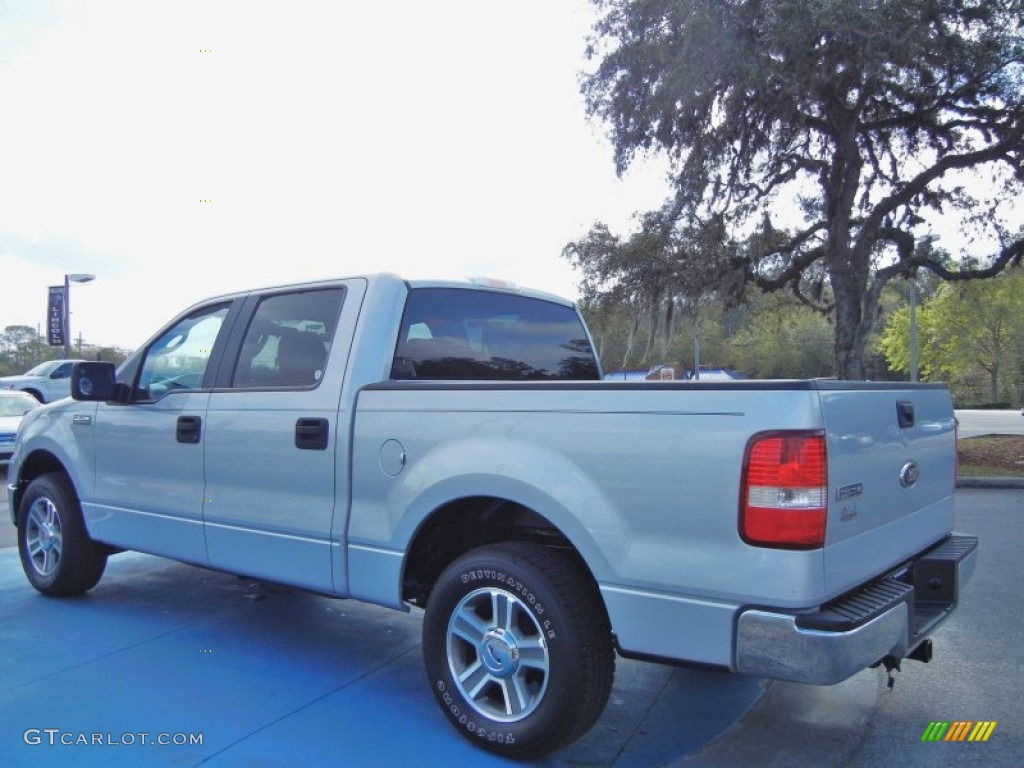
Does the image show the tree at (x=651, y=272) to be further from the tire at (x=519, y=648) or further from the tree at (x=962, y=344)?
the tree at (x=962, y=344)

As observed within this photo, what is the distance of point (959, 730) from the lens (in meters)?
3.50

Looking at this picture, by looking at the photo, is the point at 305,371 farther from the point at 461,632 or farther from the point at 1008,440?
the point at 1008,440

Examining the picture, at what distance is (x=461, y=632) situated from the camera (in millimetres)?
3316

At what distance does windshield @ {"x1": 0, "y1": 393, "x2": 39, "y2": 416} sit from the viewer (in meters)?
15.1

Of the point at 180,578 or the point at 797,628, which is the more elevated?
the point at 797,628

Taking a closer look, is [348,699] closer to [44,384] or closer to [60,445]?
[60,445]

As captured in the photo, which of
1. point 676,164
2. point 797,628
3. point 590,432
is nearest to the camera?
point 797,628

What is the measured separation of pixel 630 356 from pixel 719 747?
594 inches

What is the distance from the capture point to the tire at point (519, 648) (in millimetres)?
2973

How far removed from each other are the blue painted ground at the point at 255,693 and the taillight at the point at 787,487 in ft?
4.23

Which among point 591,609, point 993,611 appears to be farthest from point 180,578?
point 993,611

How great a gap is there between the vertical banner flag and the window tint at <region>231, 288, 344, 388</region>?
24.9 metres

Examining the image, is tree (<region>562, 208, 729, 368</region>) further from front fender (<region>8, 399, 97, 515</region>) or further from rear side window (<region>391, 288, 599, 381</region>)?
front fender (<region>8, 399, 97, 515</region>)

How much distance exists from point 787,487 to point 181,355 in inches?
145
